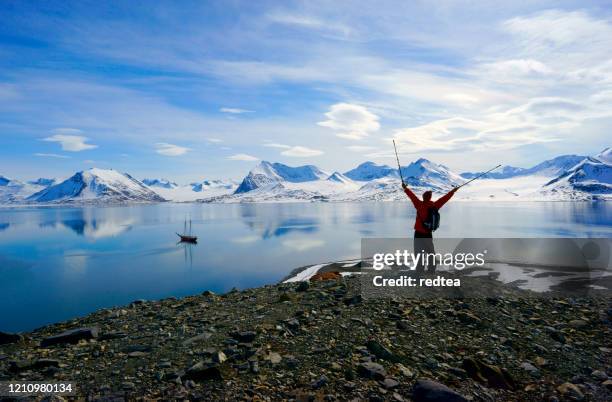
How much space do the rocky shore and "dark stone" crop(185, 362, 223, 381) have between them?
0.9 inches

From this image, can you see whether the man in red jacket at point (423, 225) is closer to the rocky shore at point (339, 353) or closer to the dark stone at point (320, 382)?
the rocky shore at point (339, 353)

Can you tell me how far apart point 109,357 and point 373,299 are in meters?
7.49

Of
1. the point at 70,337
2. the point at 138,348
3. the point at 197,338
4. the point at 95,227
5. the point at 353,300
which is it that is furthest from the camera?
the point at 95,227

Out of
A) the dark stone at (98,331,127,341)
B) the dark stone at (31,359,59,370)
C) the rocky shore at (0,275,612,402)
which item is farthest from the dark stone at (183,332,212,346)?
the dark stone at (31,359,59,370)

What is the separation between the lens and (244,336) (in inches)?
370

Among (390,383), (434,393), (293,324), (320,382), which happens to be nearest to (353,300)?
(293,324)

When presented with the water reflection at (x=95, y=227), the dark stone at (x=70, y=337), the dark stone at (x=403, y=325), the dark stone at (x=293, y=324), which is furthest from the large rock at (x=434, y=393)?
the water reflection at (x=95, y=227)

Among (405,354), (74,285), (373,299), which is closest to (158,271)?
(74,285)

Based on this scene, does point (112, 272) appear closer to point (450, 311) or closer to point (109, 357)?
point (109, 357)

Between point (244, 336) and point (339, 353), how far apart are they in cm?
234

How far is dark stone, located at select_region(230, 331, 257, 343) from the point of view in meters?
9.35

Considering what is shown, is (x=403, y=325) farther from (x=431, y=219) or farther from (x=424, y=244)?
(x=431, y=219)

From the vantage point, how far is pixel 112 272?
142ft

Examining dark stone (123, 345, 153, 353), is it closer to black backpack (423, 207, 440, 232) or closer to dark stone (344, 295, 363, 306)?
dark stone (344, 295, 363, 306)
